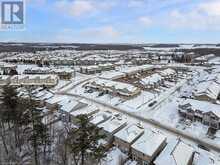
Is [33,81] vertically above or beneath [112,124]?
above

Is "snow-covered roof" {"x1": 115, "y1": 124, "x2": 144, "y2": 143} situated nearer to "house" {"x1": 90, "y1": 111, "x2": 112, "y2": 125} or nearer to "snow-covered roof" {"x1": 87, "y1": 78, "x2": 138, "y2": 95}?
"house" {"x1": 90, "y1": 111, "x2": 112, "y2": 125}

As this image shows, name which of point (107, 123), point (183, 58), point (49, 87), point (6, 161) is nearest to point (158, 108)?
point (107, 123)

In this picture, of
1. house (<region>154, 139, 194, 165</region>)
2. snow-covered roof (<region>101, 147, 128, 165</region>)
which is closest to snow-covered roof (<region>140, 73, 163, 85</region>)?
snow-covered roof (<region>101, 147, 128, 165</region>)

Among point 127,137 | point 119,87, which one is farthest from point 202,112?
point 119,87

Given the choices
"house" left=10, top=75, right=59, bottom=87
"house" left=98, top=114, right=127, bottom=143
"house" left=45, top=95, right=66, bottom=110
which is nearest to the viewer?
"house" left=98, top=114, right=127, bottom=143

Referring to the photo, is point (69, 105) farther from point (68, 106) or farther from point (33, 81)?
point (33, 81)

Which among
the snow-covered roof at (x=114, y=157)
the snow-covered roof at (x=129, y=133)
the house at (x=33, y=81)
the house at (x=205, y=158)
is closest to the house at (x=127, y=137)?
the snow-covered roof at (x=129, y=133)
